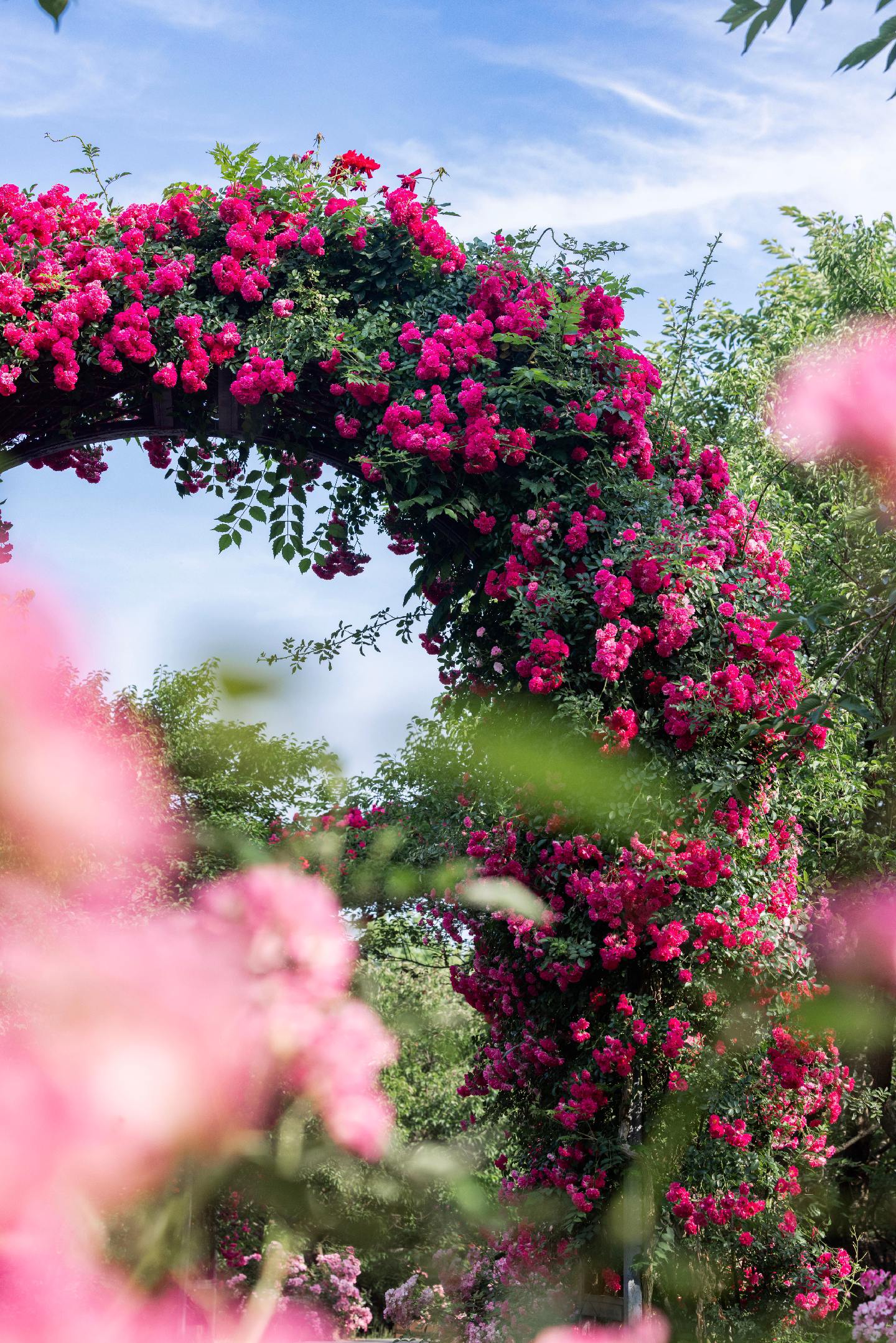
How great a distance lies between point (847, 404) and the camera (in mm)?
6004

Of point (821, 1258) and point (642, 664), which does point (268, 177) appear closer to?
point (642, 664)

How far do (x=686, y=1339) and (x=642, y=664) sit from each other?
9.28 feet

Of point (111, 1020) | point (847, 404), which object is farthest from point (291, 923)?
point (847, 404)

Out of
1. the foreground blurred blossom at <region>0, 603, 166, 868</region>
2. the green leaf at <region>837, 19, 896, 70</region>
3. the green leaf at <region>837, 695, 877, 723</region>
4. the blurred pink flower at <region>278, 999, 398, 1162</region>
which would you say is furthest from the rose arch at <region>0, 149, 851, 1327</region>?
the foreground blurred blossom at <region>0, 603, 166, 868</region>

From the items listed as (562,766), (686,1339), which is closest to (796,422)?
(562,766)

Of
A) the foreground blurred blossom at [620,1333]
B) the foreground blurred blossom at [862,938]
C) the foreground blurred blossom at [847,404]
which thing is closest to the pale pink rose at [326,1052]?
the foreground blurred blossom at [862,938]

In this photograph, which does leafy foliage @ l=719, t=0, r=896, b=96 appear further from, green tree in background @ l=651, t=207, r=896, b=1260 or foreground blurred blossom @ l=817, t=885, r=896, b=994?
foreground blurred blossom @ l=817, t=885, r=896, b=994

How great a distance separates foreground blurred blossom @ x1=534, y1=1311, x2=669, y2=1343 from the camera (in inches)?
165

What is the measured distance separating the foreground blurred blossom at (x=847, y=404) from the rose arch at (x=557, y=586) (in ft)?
3.36

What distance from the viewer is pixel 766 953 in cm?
443

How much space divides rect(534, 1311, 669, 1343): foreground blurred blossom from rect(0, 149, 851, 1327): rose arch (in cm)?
16

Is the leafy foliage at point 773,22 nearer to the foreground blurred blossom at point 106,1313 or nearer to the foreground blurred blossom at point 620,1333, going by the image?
the foreground blurred blossom at point 620,1333

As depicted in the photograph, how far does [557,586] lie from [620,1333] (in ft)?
9.25

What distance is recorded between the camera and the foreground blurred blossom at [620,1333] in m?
4.20
